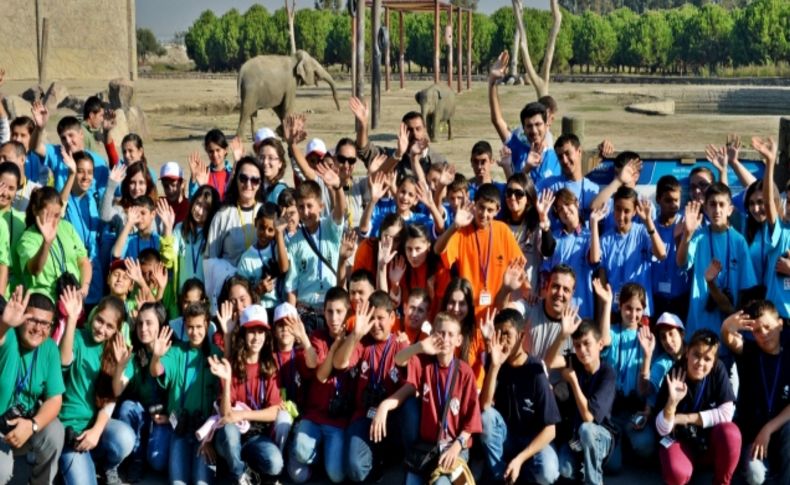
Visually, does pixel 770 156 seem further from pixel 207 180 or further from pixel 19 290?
pixel 19 290

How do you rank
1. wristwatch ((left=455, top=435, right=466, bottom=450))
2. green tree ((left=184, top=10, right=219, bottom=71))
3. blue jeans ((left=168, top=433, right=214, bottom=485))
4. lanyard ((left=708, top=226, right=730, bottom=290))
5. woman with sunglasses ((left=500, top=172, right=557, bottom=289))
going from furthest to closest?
green tree ((left=184, top=10, right=219, bottom=71)) → woman with sunglasses ((left=500, top=172, right=557, bottom=289)) → lanyard ((left=708, top=226, right=730, bottom=290)) → blue jeans ((left=168, top=433, right=214, bottom=485)) → wristwatch ((left=455, top=435, right=466, bottom=450))

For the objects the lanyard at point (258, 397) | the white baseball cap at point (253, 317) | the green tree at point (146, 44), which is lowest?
the lanyard at point (258, 397)

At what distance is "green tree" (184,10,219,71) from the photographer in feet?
249

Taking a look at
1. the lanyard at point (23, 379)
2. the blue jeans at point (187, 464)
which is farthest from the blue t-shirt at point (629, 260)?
the lanyard at point (23, 379)

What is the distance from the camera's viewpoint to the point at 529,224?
6.59 meters

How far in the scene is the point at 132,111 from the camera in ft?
66.2

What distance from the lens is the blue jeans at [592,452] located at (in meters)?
5.49

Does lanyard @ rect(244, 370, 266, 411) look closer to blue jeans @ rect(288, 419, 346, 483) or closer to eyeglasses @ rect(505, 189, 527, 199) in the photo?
blue jeans @ rect(288, 419, 346, 483)

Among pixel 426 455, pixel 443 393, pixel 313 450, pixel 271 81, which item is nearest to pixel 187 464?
pixel 313 450

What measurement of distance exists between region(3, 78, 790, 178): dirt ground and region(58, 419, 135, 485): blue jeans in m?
10.6

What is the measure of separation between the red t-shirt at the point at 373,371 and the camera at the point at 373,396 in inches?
0.5

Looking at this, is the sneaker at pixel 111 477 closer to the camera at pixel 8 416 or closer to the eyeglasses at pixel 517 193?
the camera at pixel 8 416

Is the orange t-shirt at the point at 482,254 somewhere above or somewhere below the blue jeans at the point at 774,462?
above

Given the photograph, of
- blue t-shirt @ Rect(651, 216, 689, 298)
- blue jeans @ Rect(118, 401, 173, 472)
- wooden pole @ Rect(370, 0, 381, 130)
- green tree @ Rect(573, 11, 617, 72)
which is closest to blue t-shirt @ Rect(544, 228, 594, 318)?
blue t-shirt @ Rect(651, 216, 689, 298)
